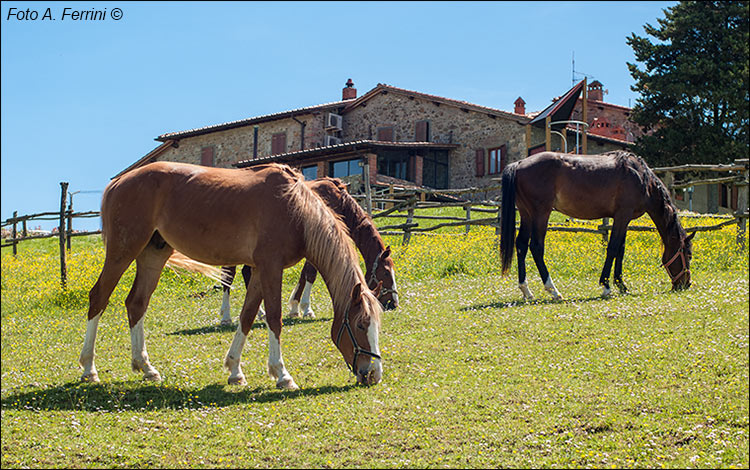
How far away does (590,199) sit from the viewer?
33.4 feet

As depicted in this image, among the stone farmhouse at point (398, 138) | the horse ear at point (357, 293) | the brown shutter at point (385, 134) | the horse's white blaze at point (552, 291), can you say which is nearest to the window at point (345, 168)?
the stone farmhouse at point (398, 138)

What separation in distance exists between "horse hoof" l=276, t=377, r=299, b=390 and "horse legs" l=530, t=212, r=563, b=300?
495 cm

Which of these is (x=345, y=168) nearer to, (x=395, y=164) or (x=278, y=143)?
(x=395, y=164)

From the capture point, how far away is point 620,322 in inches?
307

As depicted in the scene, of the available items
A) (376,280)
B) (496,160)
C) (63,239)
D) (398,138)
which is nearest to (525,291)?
(376,280)

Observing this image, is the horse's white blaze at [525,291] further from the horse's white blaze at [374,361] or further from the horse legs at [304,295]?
the horse's white blaze at [374,361]

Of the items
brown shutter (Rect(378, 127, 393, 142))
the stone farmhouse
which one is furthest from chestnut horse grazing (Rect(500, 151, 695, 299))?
brown shutter (Rect(378, 127, 393, 142))

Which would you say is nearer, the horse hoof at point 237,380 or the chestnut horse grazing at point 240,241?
the chestnut horse grazing at point 240,241

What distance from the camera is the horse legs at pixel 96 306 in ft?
20.9

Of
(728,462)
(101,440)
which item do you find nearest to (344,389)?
(101,440)

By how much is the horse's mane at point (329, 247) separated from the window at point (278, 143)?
100 feet

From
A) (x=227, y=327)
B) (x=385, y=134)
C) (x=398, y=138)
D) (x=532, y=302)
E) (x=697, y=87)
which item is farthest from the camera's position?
(x=385, y=134)

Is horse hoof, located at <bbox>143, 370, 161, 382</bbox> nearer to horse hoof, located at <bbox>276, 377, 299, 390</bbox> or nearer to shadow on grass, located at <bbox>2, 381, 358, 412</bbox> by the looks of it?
shadow on grass, located at <bbox>2, 381, 358, 412</bbox>

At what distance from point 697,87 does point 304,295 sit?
80.5 feet
